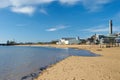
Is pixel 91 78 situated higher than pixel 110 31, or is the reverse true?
pixel 110 31

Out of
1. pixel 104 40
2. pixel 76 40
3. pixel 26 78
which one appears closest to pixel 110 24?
pixel 104 40

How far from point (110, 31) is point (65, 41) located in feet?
188

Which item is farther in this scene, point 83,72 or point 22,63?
point 22,63

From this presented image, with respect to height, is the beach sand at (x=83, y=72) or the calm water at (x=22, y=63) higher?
the beach sand at (x=83, y=72)

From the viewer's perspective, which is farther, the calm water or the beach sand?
the calm water

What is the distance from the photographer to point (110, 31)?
136500mm

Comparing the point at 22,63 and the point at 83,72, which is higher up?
the point at 83,72

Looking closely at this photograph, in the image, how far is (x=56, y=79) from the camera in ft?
52.1

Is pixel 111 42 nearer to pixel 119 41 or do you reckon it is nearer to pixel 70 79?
pixel 119 41

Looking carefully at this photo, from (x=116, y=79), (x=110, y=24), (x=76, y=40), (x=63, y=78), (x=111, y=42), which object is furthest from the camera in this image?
(x=76, y=40)

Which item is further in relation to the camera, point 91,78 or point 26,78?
point 26,78

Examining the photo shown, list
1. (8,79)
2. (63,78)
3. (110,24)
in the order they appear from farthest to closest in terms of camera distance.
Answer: (110,24) → (8,79) → (63,78)

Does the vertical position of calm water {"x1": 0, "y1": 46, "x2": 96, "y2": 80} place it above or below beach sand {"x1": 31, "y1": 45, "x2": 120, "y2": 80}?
below

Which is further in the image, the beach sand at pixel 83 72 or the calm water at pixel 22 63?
the calm water at pixel 22 63
